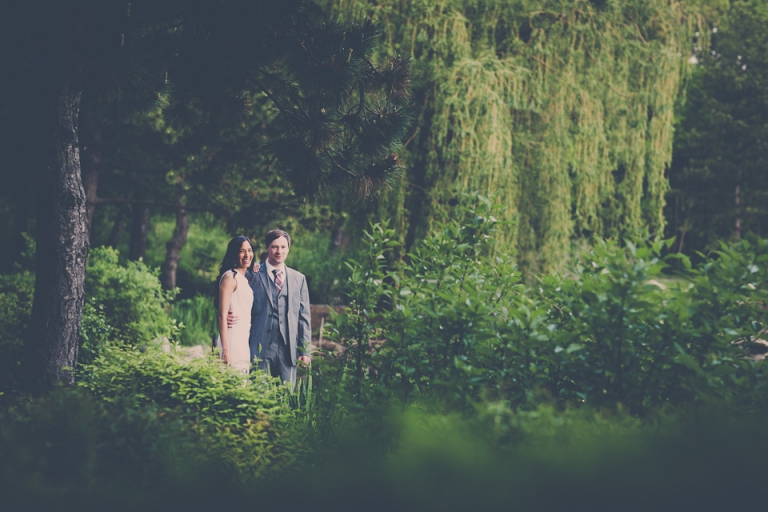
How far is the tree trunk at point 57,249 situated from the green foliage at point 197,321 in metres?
4.33

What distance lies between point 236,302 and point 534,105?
266 inches

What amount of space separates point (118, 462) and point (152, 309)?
5.36 meters

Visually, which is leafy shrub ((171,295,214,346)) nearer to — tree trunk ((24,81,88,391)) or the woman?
tree trunk ((24,81,88,391))

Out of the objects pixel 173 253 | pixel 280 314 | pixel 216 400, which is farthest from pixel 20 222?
pixel 216 400

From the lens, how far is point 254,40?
515cm

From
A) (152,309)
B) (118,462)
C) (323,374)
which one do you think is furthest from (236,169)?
(118,462)

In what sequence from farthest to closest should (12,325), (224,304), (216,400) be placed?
(12,325) < (224,304) < (216,400)

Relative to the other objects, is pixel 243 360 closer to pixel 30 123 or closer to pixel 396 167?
pixel 396 167

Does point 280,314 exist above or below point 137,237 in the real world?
below

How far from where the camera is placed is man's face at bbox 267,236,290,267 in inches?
221

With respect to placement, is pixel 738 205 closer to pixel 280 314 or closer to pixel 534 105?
pixel 534 105

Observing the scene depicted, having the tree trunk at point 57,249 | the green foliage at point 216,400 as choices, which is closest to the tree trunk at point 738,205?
the tree trunk at point 57,249

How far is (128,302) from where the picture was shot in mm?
8438

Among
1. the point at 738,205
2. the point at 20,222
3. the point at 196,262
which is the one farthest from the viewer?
the point at 738,205
